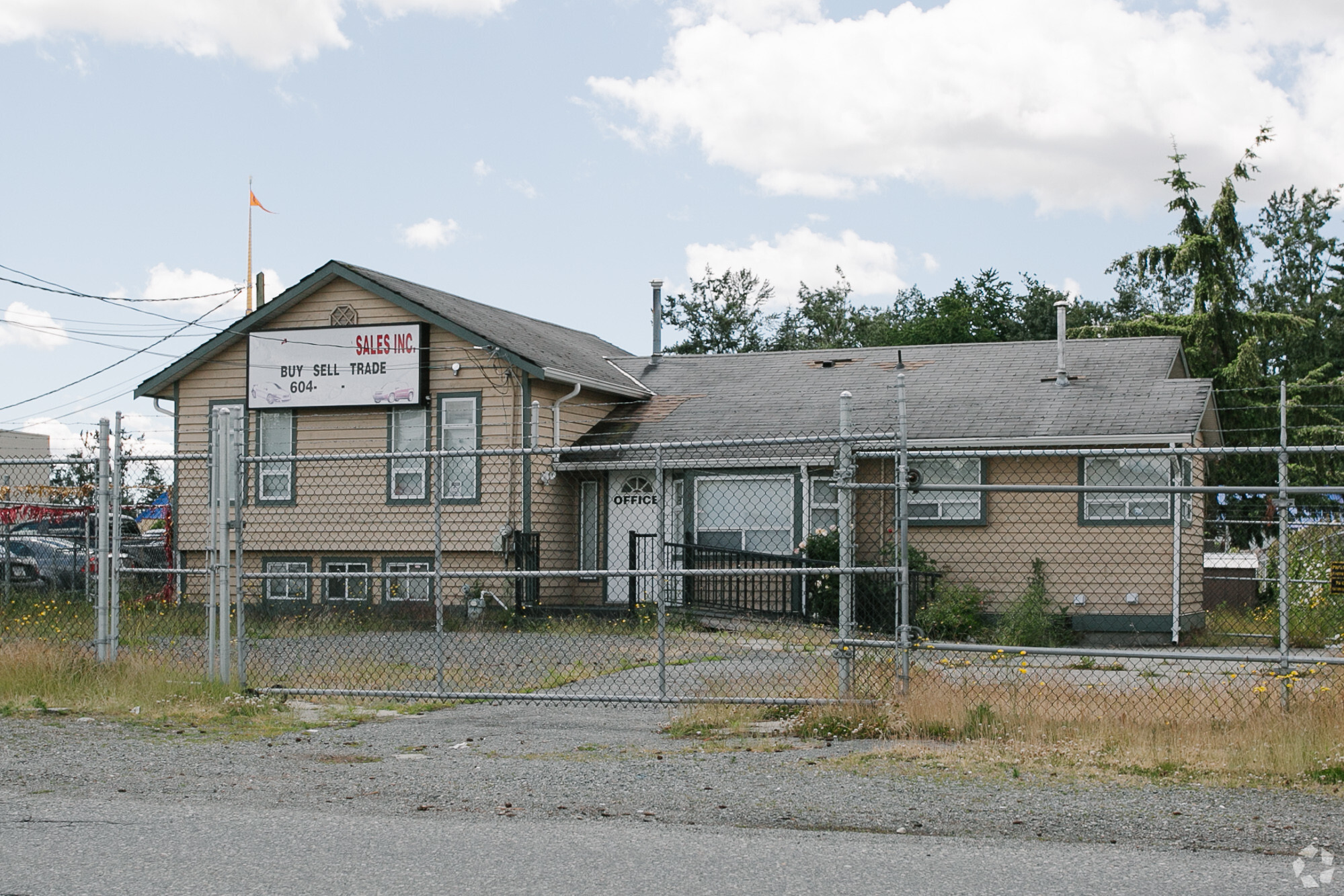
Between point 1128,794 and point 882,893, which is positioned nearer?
point 882,893

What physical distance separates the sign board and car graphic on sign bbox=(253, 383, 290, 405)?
0.04ft

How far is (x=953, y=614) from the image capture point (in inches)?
665

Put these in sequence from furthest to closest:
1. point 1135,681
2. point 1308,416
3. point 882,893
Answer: point 1308,416 < point 1135,681 < point 882,893

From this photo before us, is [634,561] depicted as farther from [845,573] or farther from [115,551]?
[845,573]

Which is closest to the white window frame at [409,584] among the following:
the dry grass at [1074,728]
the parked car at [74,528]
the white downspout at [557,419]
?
the white downspout at [557,419]

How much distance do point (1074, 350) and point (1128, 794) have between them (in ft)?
54.1

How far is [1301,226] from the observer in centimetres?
5275

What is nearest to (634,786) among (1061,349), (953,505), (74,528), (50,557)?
(953,505)

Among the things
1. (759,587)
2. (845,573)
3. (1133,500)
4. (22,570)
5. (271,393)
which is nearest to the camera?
(845,573)

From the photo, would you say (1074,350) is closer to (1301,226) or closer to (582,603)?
(582,603)

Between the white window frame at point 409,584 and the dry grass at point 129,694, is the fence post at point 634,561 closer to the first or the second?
the white window frame at point 409,584

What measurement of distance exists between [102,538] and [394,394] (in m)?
10.4

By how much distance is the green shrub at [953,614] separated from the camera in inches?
656

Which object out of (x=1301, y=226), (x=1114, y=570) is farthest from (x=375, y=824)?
(x=1301, y=226)
